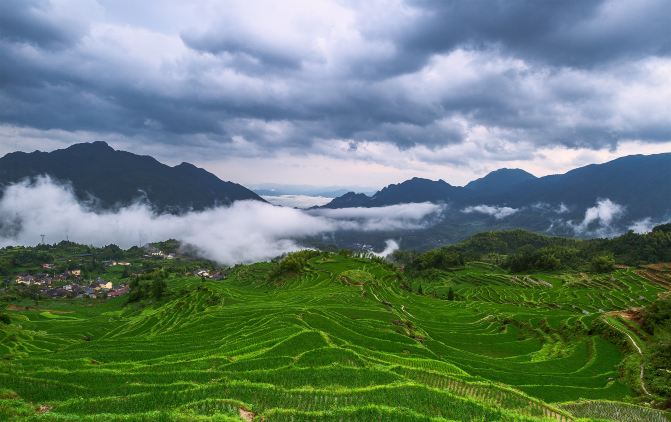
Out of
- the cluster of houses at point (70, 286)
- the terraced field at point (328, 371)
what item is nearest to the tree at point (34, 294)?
the cluster of houses at point (70, 286)

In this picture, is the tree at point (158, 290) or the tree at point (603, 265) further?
the tree at point (603, 265)

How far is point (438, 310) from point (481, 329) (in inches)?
607

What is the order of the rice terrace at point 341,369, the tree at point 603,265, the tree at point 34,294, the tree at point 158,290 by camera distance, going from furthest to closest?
the tree at point 603,265, the tree at point 34,294, the tree at point 158,290, the rice terrace at point 341,369

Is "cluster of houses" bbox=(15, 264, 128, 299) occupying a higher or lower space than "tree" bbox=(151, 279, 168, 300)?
lower

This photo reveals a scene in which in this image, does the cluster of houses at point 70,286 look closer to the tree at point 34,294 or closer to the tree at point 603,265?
the tree at point 34,294

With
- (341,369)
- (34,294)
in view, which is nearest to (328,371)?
(341,369)

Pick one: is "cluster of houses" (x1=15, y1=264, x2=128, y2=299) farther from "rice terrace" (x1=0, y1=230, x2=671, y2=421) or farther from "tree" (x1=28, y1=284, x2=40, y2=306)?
"rice terrace" (x1=0, y1=230, x2=671, y2=421)

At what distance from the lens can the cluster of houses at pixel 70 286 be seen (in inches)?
6112

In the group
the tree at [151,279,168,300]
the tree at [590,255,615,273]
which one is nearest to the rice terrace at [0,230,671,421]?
the tree at [151,279,168,300]

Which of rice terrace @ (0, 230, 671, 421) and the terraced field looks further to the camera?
rice terrace @ (0, 230, 671, 421)

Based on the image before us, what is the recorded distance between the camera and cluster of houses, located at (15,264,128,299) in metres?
155

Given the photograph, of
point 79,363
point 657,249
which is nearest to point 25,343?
point 79,363

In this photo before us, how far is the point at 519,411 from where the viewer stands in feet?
63.9

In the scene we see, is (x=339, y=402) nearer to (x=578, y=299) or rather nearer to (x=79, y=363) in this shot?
(x=79, y=363)
